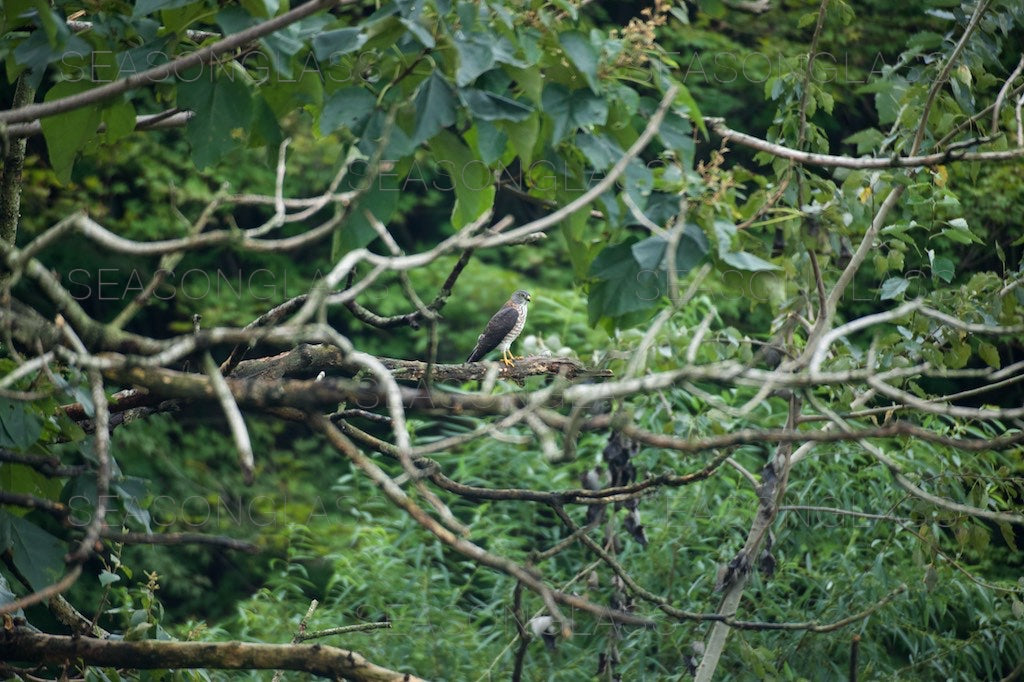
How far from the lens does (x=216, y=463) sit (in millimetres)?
8422

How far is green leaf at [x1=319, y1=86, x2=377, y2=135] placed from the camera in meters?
2.35

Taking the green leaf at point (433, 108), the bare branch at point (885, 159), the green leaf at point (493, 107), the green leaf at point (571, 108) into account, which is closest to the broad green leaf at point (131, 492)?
the green leaf at point (433, 108)

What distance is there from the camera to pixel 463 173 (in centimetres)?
257

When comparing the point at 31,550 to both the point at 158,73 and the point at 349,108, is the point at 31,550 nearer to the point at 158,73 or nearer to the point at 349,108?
the point at 158,73

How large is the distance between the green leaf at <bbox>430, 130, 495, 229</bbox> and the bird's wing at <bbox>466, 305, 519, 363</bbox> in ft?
7.09

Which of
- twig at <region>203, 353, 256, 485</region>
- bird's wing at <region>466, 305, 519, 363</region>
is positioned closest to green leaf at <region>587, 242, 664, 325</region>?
twig at <region>203, 353, 256, 485</region>

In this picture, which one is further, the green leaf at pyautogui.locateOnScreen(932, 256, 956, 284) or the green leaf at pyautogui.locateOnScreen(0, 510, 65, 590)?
the green leaf at pyautogui.locateOnScreen(932, 256, 956, 284)

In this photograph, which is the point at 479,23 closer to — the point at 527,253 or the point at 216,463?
the point at 527,253

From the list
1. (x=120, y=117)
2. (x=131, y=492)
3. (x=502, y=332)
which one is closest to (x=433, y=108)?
(x=120, y=117)

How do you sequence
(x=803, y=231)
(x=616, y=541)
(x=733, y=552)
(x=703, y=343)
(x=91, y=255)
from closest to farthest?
(x=803, y=231) < (x=703, y=343) < (x=733, y=552) < (x=616, y=541) < (x=91, y=255)

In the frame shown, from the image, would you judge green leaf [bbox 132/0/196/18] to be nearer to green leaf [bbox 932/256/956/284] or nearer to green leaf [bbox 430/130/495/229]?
green leaf [bbox 430/130/495/229]

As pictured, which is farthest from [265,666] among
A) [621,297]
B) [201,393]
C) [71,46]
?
[71,46]

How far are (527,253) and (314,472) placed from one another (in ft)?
8.41

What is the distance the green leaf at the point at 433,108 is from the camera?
7.43ft
